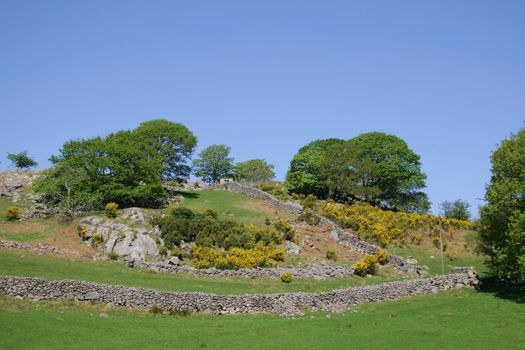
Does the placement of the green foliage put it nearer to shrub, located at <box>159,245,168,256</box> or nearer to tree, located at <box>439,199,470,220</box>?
shrub, located at <box>159,245,168,256</box>

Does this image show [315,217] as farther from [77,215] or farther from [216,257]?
[77,215]

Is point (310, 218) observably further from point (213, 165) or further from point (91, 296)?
point (213, 165)

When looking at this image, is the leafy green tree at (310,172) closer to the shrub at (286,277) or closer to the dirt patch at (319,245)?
the dirt patch at (319,245)

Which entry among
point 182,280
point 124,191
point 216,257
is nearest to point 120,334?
point 182,280

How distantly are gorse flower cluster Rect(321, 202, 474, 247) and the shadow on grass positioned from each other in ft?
49.2

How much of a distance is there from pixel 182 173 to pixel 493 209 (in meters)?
53.4

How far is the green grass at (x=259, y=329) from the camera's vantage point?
24.8 metres

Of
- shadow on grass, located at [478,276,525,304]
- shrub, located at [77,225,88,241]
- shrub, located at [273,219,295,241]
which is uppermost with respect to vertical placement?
shrub, located at [273,219,295,241]

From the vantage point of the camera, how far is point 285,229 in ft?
177

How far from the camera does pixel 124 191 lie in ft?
191

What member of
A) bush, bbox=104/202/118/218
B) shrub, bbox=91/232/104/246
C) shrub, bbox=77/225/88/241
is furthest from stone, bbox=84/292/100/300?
bush, bbox=104/202/118/218

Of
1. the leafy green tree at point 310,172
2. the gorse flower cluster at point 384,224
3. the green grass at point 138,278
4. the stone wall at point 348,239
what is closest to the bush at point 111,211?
the green grass at point 138,278

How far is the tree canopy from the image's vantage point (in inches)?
3152

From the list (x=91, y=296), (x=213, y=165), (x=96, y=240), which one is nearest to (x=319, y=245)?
(x=96, y=240)
